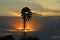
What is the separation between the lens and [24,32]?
406ft

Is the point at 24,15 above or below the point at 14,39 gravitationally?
above

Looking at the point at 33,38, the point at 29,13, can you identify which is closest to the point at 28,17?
the point at 29,13

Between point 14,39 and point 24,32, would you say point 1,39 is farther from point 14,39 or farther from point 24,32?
point 24,32

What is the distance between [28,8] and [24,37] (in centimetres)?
1130

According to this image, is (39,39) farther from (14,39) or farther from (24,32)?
(24,32)

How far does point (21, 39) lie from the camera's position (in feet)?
423

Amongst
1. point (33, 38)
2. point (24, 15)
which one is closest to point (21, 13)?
point (24, 15)

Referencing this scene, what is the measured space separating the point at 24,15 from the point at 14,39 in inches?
1027

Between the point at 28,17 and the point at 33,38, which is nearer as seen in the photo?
the point at 28,17

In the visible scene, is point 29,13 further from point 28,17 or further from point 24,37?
point 24,37

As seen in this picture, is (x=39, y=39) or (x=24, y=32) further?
(x=39, y=39)

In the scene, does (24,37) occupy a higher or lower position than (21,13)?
lower

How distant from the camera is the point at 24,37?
12531 cm

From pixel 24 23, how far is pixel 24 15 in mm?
3154
